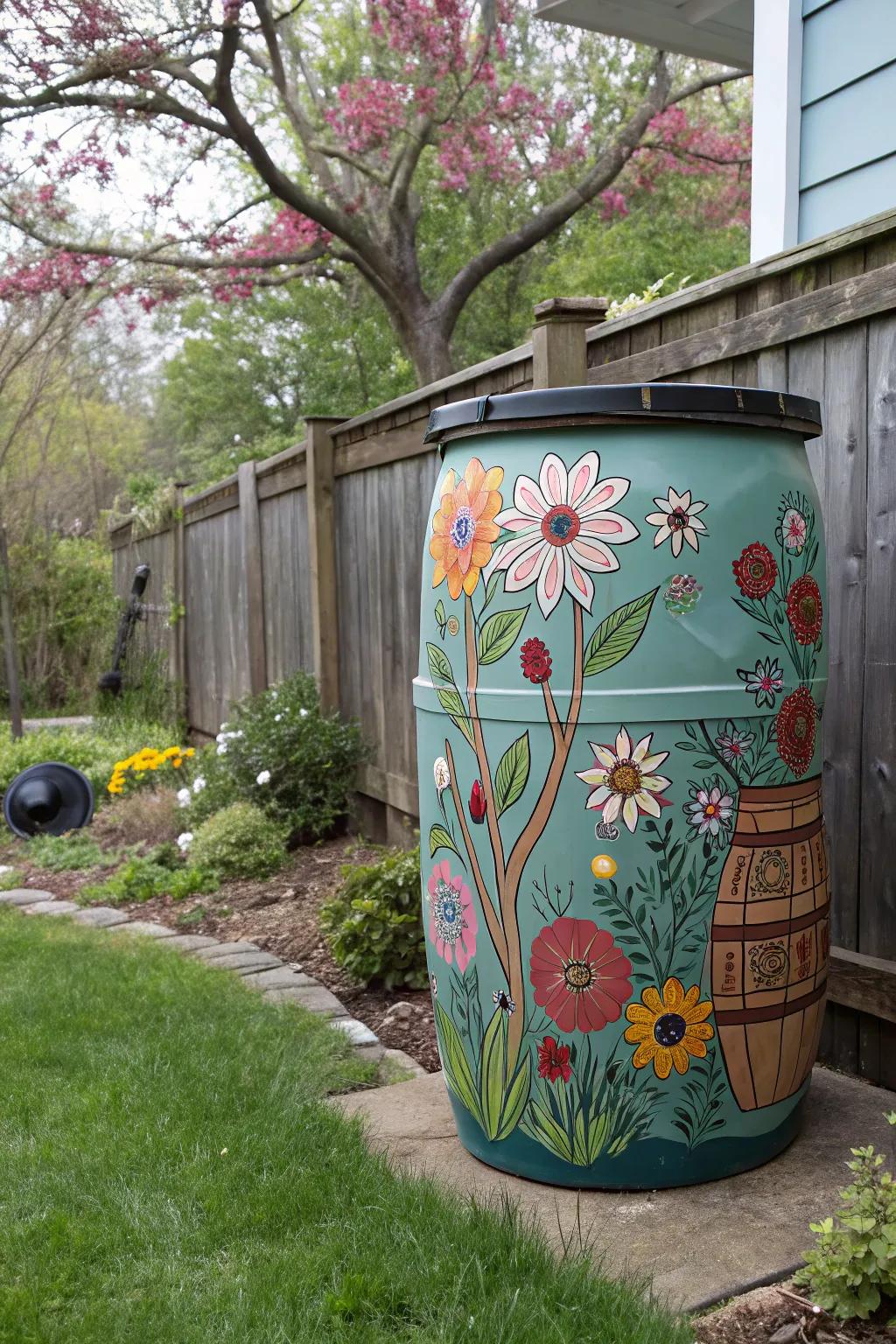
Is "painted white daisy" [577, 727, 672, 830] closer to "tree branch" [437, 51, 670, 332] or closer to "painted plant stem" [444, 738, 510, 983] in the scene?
"painted plant stem" [444, 738, 510, 983]

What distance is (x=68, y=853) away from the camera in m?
5.94

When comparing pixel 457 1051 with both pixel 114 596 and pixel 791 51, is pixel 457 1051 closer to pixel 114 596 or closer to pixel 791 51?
pixel 791 51

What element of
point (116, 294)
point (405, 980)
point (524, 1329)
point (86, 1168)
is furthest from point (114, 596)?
point (524, 1329)

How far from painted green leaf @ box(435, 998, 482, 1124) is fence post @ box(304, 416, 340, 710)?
343 centimetres

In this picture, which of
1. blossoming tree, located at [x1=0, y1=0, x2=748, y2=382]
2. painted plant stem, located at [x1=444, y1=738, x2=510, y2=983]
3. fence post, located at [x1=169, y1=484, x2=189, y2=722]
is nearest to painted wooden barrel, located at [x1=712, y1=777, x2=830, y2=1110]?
painted plant stem, located at [x1=444, y1=738, x2=510, y2=983]

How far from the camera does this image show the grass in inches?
66.4

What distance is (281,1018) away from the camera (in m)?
3.14

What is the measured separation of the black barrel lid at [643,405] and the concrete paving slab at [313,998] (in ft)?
6.17

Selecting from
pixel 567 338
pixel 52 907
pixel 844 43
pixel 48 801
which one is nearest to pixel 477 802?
pixel 567 338

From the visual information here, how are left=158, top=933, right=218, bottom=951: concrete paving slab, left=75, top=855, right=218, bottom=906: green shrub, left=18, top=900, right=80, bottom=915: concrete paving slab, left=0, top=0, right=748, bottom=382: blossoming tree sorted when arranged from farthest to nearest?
left=0, top=0, right=748, bottom=382: blossoming tree < left=75, top=855, right=218, bottom=906: green shrub < left=18, top=900, right=80, bottom=915: concrete paving slab < left=158, top=933, right=218, bottom=951: concrete paving slab

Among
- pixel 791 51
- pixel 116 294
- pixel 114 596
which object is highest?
pixel 116 294

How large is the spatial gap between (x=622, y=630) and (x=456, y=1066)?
947 millimetres

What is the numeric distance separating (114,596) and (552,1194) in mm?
11079

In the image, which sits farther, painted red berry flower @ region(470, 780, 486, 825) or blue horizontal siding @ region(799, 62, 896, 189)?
blue horizontal siding @ region(799, 62, 896, 189)
